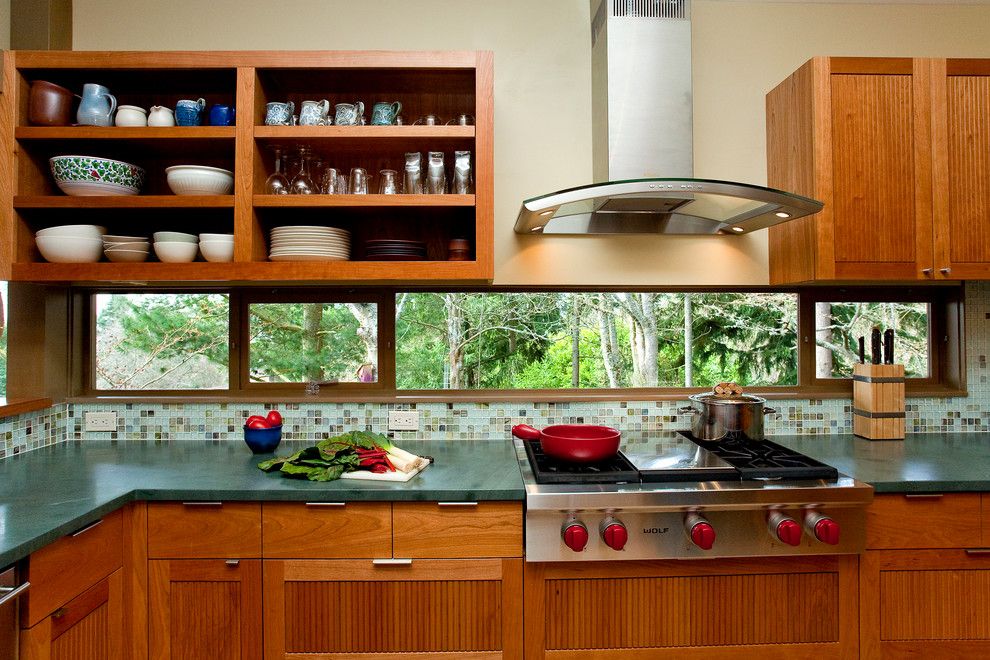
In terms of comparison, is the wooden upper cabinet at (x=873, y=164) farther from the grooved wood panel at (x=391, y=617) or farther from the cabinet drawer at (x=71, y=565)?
the cabinet drawer at (x=71, y=565)

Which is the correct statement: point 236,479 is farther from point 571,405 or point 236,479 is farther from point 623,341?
point 623,341

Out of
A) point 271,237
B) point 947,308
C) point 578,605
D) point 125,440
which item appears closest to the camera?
point 578,605

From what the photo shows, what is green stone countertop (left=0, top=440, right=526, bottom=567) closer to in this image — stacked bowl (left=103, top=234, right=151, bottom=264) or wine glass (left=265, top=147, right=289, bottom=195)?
stacked bowl (left=103, top=234, right=151, bottom=264)

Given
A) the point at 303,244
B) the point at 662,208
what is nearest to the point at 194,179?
the point at 303,244

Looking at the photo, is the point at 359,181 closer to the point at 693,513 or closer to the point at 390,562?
the point at 390,562

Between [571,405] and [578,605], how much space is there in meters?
0.85

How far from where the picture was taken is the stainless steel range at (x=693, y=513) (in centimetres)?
155

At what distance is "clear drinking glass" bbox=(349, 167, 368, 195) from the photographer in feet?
6.74

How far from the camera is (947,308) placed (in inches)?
95.5

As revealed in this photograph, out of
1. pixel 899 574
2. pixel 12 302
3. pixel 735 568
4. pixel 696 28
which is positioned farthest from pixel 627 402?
pixel 12 302

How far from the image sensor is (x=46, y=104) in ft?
6.38

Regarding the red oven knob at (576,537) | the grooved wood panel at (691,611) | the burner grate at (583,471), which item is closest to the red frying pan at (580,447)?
the burner grate at (583,471)

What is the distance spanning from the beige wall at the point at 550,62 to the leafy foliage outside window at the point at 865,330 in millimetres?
454

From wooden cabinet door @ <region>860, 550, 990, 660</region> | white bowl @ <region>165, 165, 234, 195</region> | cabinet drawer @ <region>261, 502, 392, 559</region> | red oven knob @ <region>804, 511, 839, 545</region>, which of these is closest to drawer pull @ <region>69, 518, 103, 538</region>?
cabinet drawer @ <region>261, 502, 392, 559</region>
